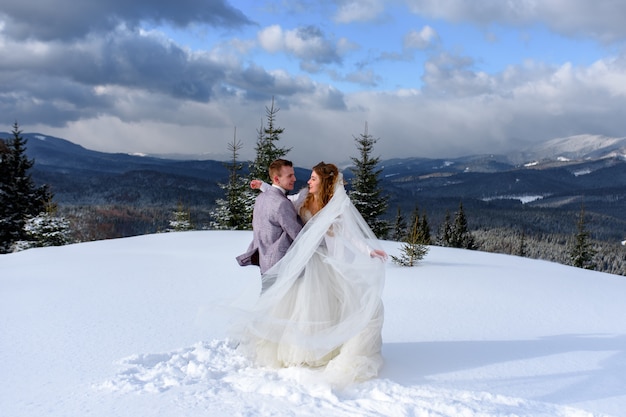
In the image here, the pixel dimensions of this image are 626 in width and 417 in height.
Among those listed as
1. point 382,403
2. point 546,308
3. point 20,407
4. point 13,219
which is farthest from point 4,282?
point 13,219

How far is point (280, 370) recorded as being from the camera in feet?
14.9

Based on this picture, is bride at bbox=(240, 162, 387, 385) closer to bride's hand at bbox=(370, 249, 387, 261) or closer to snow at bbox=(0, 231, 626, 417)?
bride's hand at bbox=(370, 249, 387, 261)

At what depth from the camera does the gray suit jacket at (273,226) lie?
15.2 feet

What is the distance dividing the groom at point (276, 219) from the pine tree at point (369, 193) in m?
19.5

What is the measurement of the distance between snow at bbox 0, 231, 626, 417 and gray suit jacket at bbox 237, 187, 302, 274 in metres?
0.57

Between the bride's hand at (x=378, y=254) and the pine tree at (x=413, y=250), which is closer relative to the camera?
the bride's hand at (x=378, y=254)

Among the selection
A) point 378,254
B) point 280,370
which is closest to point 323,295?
point 378,254

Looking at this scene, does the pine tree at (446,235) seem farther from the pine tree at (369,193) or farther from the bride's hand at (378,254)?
the bride's hand at (378,254)

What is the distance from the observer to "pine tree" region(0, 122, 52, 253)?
25.6 metres

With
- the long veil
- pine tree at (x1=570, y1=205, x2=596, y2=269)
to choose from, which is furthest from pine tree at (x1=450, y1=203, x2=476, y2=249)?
the long veil

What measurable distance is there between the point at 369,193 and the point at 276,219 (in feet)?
68.0

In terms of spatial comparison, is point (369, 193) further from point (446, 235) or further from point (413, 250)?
point (446, 235)

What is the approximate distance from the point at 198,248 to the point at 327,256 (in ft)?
36.0

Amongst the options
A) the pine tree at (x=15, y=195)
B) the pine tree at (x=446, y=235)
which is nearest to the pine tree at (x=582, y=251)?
the pine tree at (x=446, y=235)
